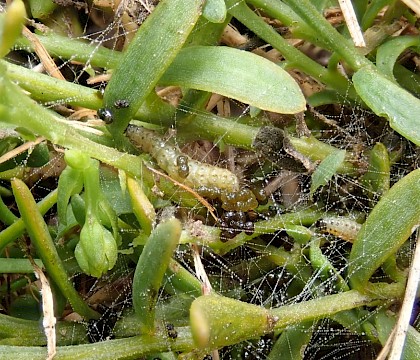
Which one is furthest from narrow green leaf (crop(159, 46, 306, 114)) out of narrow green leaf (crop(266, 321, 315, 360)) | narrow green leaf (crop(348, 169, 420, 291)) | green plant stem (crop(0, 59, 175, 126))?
narrow green leaf (crop(266, 321, 315, 360))

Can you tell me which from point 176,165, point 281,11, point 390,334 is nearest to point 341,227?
point 390,334

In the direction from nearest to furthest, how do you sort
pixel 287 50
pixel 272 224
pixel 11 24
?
1. pixel 11 24
2. pixel 272 224
3. pixel 287 50

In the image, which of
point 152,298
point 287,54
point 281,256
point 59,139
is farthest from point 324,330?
point 59,139

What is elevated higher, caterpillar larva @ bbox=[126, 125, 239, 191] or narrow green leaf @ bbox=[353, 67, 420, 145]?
narrow green leaf @ bbox=[353, 67, 420, 145]

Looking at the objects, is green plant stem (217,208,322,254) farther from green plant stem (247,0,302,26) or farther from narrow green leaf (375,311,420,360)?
green plant stem (247,0,302,26)

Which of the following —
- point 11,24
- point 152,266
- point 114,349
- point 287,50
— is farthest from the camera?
point 287,50

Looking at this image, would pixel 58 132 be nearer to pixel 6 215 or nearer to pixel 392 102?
pixel 6 215

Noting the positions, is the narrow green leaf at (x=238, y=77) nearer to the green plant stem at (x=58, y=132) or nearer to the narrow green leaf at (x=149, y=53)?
the narrow green leaf at (x=149, y=53)
